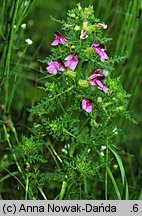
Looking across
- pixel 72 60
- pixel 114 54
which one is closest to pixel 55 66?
pixel 72 60

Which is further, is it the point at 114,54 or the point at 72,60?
the point at 114,54

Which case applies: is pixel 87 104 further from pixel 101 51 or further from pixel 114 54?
pixel 114 54

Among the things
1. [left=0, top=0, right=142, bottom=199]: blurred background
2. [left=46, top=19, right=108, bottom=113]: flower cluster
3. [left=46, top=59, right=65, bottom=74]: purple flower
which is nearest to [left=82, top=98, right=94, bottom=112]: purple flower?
[left=46, top=19, right=108, bottom=113]: flower cluster

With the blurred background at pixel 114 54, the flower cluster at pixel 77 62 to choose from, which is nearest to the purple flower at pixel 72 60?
the flower cluster at pixel 77 62

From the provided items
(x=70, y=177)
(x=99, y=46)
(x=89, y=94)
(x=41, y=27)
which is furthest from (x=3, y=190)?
(x=41, y=27)

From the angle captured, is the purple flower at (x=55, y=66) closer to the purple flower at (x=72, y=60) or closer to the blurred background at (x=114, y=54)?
the purple flower at (x=72, y=60)

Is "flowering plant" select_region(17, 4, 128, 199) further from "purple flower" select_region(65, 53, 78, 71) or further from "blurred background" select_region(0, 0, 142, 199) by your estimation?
"blurred background" select_region(0, 0, 142, 199)

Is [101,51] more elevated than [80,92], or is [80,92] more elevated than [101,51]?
[101,51]

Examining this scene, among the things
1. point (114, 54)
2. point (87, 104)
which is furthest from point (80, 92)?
point (114, 54)

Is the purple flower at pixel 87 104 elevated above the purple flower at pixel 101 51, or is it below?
below
